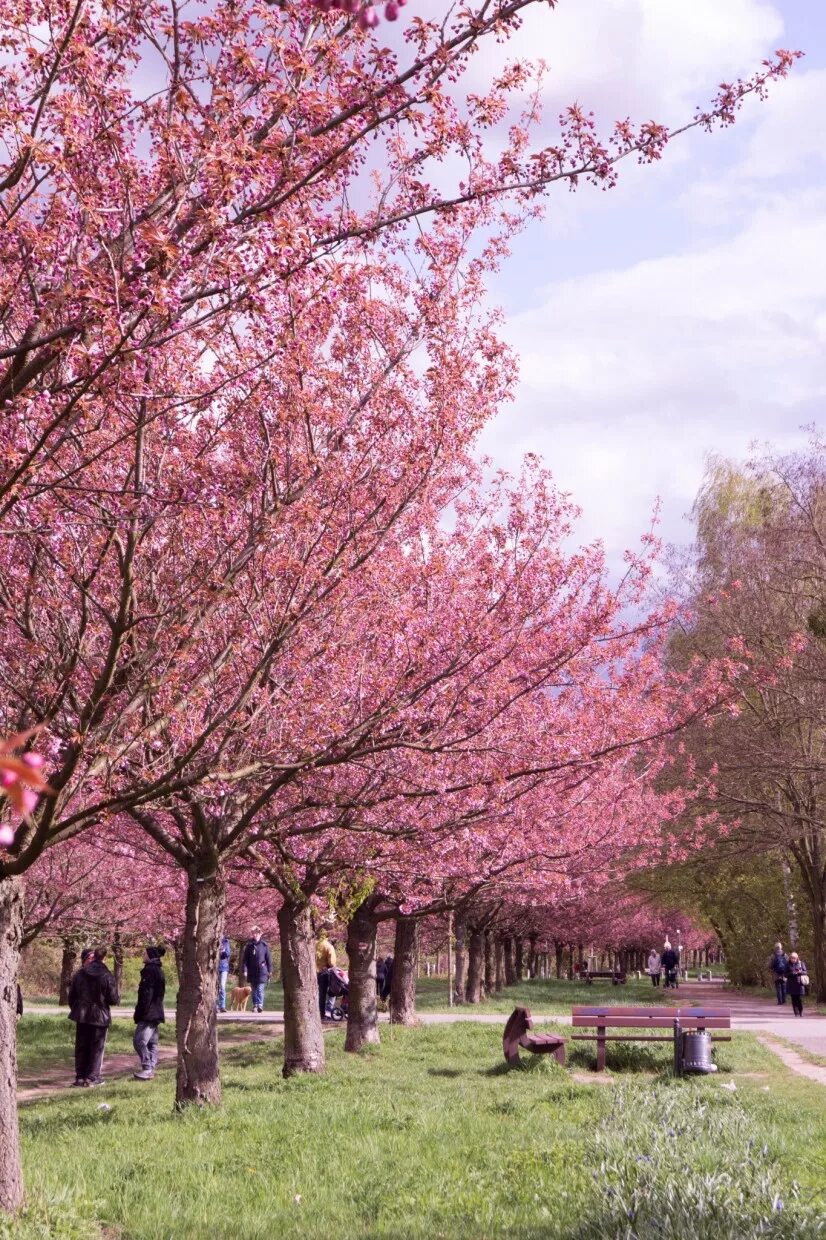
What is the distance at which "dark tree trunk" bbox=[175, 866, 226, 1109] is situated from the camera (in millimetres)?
12367

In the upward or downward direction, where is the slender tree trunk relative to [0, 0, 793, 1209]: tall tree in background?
downward

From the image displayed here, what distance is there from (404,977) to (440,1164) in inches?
648

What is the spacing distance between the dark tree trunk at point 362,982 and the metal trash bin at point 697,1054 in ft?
21.5

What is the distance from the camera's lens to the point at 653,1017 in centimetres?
1570

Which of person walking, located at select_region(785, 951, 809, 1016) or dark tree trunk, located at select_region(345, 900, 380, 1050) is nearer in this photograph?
dark tree trunk, located at select_region(345, 900, 380, 1050)

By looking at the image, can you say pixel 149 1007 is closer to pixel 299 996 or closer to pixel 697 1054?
Result: pixel 299 996

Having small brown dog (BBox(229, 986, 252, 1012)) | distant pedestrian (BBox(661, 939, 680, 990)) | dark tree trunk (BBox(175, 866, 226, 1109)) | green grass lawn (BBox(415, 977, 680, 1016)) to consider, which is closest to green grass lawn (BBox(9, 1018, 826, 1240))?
dark tree trunk (BBox(175, 866, 226, 1109))

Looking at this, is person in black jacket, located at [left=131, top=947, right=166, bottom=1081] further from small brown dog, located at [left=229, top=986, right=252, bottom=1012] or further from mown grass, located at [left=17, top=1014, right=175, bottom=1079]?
small brown dog, located at [left=229, top=986, right=252, bottom=1012]

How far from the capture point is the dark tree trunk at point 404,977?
80.1ft

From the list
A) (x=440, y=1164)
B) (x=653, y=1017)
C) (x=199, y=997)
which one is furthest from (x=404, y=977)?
(x=440, y=1164)

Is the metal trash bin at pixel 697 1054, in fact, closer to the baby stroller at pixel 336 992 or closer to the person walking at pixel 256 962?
the baby stroller at pixel 336 992

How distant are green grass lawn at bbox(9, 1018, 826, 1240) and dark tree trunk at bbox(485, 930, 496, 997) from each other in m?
28.8

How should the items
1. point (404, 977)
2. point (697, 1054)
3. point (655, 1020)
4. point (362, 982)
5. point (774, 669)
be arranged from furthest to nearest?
point (774, 669) < point (404, 977) < point (362, 982) < point (655, 1020) < point (697, 1054)

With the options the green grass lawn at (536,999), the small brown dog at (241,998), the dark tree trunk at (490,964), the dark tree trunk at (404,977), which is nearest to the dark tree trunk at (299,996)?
the dark tree trunk at (404,977)
